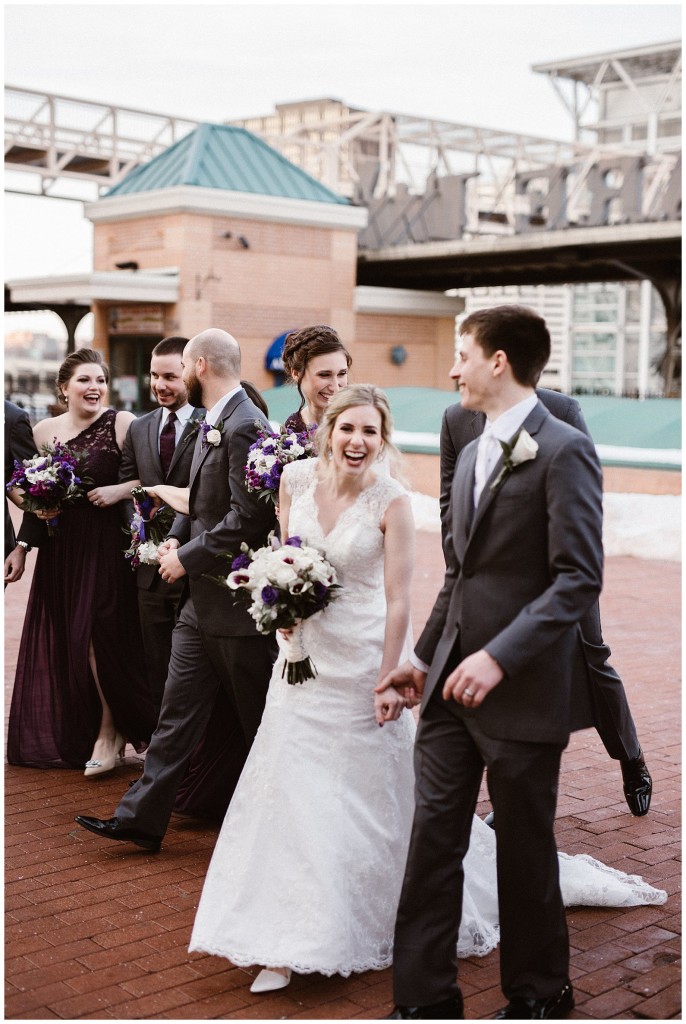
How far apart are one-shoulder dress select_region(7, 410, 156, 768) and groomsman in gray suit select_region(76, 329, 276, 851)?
3.90 ft

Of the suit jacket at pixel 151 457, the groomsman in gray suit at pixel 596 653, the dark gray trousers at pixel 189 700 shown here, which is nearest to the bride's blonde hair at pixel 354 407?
the groomsman in gray suit at pixel 596 653

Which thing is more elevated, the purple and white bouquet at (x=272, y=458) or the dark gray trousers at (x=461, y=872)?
the purple and white bouquet at (x=272, y=458)

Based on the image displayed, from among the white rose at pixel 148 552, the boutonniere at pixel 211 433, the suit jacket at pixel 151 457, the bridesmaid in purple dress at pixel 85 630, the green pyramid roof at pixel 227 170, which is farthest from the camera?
the green pyramid roof at pixel 227 170

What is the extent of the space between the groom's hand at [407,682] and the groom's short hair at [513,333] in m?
0.94

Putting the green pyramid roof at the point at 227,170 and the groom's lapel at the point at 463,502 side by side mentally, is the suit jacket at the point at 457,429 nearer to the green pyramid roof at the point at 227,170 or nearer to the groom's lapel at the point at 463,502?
the groom's lapel at the point at 463,502

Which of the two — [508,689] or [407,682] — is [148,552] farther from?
[508,689]

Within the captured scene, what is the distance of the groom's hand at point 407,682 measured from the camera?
142 inches

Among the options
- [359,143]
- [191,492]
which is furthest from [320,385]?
[359,143]

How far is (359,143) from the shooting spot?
4772cm

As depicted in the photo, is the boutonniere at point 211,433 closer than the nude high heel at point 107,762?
Yes

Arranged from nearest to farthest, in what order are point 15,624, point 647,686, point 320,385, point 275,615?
point 275,615 → point 320,385 → point 647,686 → point 15,624

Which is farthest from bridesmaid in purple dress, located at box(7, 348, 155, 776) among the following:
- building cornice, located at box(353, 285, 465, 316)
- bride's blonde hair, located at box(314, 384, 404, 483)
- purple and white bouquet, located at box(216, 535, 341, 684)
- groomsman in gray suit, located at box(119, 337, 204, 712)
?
building cornice, located at box(353, 285, 465, 316)

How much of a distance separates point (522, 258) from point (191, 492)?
28.3 meters

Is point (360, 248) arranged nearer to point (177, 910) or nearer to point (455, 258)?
point (455, 258)
